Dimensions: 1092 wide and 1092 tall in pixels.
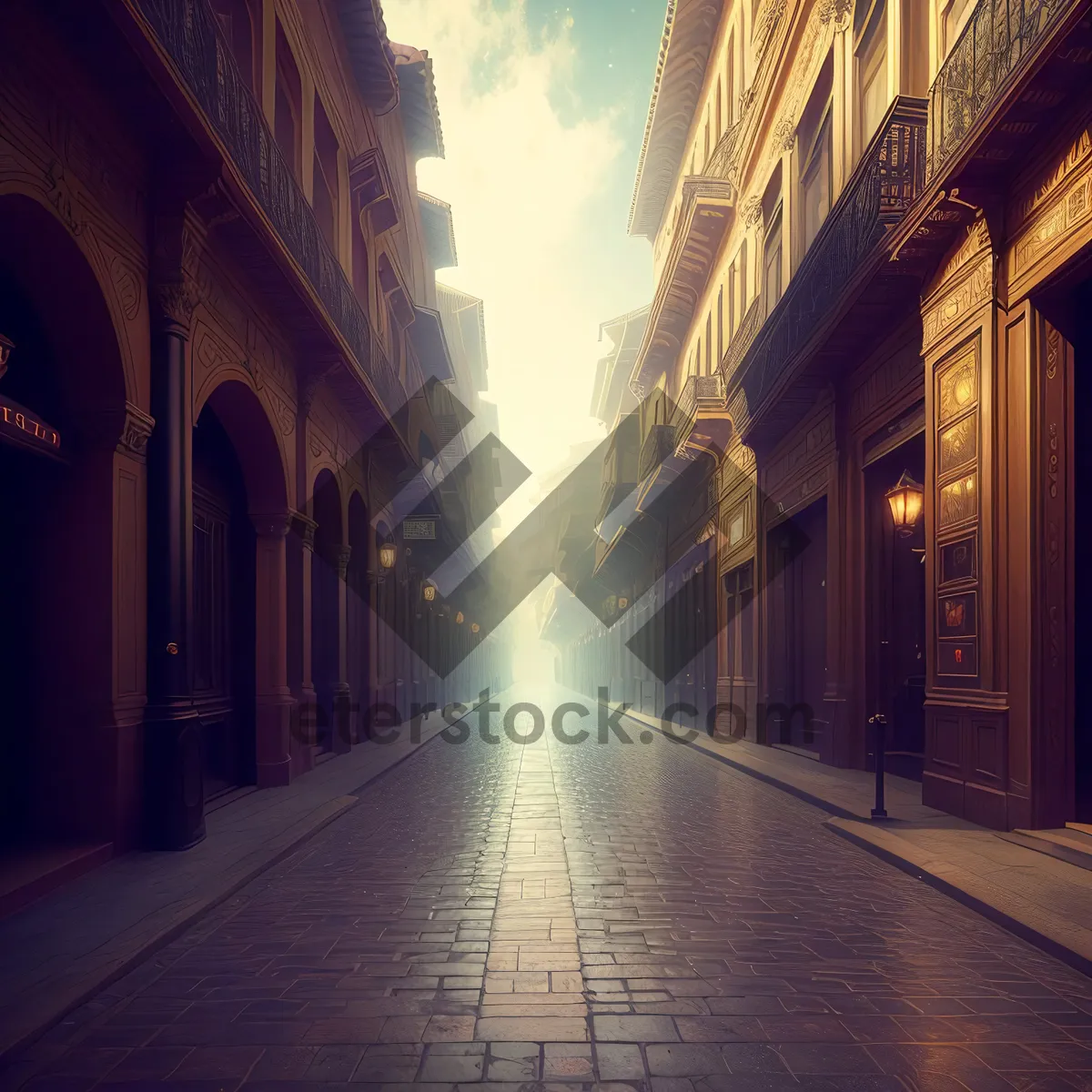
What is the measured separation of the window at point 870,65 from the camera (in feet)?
42.0

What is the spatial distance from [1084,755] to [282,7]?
Result: 41.4 feet

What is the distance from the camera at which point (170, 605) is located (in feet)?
26.3

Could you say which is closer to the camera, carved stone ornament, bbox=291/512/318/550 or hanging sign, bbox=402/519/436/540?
carved stone ornament, bbox=291/512/318/550

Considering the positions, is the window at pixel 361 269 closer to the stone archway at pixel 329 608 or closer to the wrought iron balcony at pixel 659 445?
the stone archway at pixel 329 608

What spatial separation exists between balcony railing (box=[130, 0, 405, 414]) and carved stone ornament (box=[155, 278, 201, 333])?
119 cm

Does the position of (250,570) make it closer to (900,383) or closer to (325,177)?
(325,177)

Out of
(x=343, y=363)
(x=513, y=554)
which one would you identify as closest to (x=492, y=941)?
(x=343, y=363)

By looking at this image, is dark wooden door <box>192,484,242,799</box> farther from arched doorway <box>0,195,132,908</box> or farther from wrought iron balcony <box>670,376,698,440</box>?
wrought iron balcony <box>670,376,698,440</box>

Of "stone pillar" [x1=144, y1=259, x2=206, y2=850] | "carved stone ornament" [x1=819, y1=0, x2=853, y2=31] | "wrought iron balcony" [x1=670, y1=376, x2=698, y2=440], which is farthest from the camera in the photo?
"wrought iron balcony" [x1=670, y1=376, x2=698, y2=440]

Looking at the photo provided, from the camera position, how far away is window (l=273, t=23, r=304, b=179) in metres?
13.4

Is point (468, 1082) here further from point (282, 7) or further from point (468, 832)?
point (282, 7)

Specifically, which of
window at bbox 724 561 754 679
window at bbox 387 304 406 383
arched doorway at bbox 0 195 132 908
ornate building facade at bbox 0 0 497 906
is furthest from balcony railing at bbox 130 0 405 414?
window at bbox 724 561 754 679

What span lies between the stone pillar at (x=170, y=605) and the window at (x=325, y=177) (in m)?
7.59

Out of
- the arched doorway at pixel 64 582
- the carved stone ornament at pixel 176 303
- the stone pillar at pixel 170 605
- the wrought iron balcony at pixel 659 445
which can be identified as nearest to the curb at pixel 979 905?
the stone pillar at pixel 170 605
